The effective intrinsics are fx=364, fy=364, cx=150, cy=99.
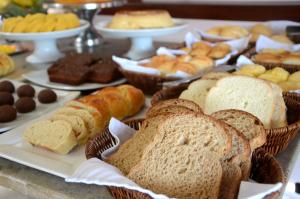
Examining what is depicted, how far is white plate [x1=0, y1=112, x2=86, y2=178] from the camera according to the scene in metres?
0.63

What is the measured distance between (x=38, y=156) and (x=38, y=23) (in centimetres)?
69

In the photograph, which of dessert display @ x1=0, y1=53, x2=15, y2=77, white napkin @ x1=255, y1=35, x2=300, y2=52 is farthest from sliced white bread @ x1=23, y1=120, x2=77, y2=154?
white napkin @ x1=255, y1=35, x2=300, y2=52

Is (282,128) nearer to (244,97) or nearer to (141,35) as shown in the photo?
(244,97)

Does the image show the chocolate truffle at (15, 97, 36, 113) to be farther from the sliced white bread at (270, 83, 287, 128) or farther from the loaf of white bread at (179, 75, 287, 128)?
the sliced white bread at (270, 83, 287, 128)

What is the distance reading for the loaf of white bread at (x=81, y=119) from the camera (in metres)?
0.69

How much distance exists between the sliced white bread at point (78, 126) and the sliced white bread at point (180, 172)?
0.25 metres

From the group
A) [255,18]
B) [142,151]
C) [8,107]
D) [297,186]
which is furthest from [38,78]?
[255,18]

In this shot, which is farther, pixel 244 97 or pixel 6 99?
pixel 6 99

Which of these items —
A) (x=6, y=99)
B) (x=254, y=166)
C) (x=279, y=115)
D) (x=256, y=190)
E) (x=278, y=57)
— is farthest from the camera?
(x=278, y=57)

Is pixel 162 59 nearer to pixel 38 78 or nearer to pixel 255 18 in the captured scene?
pixel 38 78

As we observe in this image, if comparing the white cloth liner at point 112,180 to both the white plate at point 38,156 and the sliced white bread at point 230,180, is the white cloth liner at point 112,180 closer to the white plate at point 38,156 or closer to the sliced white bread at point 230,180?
the sliced white bread at point 230,180

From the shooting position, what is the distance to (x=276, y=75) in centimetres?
86

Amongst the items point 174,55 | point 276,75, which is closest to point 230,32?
point 174,55

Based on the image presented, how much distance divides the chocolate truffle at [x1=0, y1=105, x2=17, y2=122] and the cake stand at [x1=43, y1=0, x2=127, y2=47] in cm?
73
